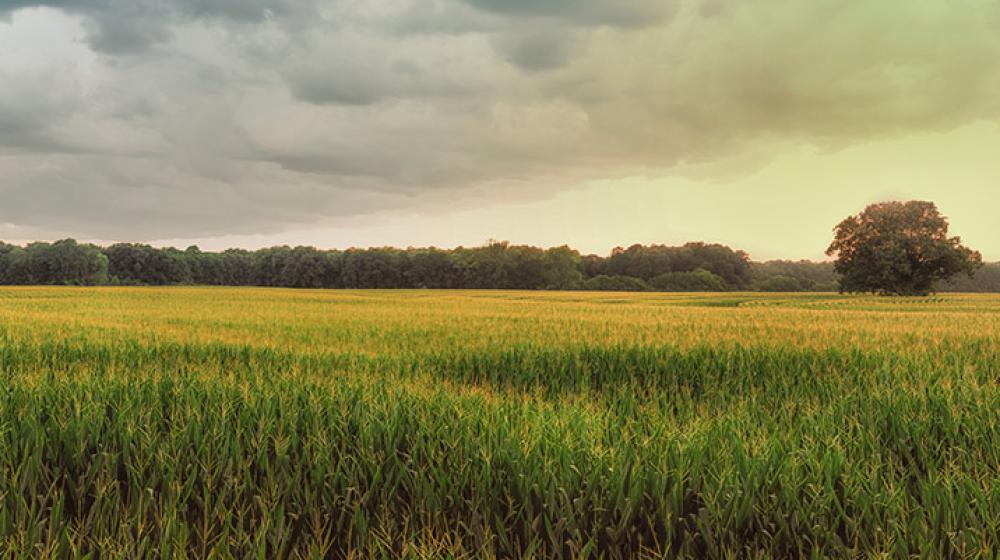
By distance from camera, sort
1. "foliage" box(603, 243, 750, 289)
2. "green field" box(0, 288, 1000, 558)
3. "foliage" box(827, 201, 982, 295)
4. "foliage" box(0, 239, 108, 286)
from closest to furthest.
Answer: "green field" box(0, 288, 1000, 558), "foliage" box(827, 201, 982, 295), "foliage" box(0, 239, 108, 286), "foliage" box(603, 243, 750, 289)

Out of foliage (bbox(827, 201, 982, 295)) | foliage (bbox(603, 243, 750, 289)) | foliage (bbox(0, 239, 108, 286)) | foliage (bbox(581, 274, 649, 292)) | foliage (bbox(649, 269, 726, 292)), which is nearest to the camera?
foliage (bbox(827, 201, 982, 295))

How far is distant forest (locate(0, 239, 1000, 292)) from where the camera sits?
5143 inches

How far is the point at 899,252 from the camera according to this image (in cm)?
6009

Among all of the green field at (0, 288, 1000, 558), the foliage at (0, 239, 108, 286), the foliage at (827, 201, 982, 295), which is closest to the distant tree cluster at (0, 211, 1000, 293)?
the foliage at (0, 239, 108, 286)

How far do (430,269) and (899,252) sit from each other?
99450mm

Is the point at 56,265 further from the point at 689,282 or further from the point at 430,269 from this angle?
the point at 689,282

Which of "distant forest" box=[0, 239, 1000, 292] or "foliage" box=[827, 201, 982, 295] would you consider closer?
"foliage" box=[827, 201, 982, 295]

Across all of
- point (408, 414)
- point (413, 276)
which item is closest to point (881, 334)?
point (408, 414)

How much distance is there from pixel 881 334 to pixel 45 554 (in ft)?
42.9

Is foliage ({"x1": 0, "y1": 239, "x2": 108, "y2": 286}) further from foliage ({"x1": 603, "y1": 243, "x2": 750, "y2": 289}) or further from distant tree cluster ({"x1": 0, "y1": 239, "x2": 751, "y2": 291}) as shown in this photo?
foliage ({"x1": 603, "y1": 243, "x2": 750, "y2": 289})

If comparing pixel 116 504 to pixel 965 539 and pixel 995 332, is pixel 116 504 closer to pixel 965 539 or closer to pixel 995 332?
pixel 965 539

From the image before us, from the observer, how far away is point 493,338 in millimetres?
10602

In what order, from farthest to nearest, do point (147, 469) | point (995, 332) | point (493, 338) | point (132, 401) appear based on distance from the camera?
1. point (995, 332)
2. point (493, 338)
3. point (132, 401)
4. point (147, 469)

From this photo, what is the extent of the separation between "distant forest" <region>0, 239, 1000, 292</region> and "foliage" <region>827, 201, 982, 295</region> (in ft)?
204
